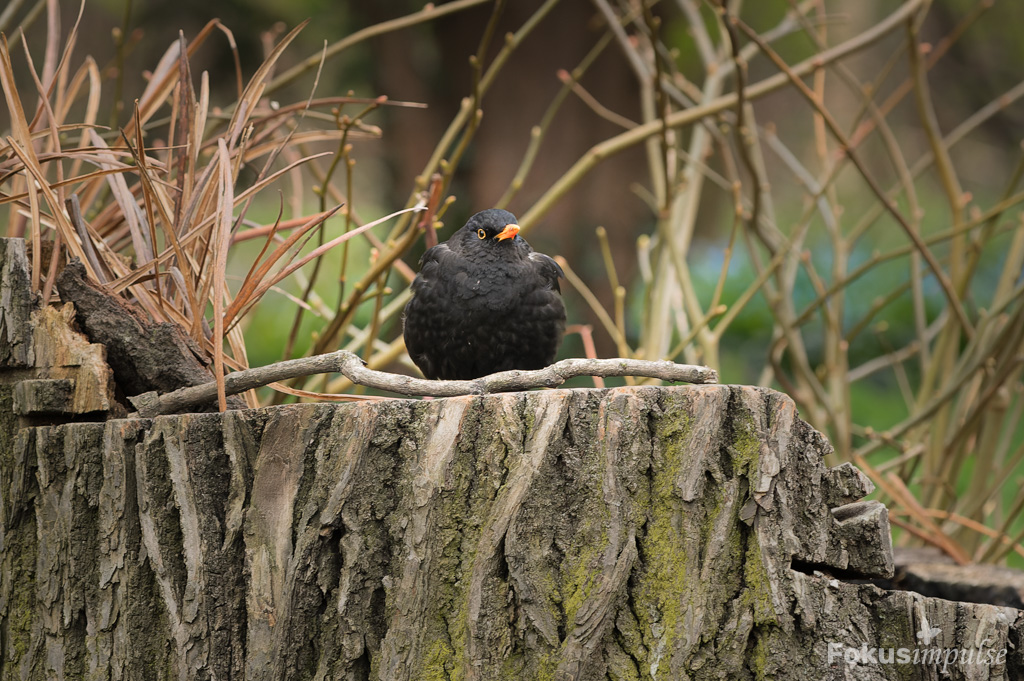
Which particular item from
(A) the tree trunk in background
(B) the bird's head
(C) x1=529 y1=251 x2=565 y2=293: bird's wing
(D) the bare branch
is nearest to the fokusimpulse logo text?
(A) the tree trunk in background

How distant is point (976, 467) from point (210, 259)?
7.74ft

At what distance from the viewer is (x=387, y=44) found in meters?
5.60

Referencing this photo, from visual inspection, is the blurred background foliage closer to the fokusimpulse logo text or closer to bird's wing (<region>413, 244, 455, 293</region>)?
bird's wing (<region>413, 244, 455, 293</region>)

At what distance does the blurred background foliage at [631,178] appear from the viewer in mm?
2018

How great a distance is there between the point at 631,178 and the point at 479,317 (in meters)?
3.98

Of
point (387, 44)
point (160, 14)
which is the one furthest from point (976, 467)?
point (160, 14)

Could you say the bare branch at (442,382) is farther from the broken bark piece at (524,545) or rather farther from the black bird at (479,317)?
the black bird at (479,317)

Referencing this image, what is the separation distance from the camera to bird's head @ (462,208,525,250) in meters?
2.36

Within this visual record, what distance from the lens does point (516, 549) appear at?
130cm

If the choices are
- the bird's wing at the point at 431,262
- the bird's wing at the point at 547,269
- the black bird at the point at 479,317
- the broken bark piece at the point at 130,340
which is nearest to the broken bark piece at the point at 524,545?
the broken bark piece at the point at 130,340

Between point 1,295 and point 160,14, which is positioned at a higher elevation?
point 160,14

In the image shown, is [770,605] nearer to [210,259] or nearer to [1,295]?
[210,259]

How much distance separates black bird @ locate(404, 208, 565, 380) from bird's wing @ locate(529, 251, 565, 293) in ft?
0.17

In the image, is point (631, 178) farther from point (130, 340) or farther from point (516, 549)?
point (516, 549)
